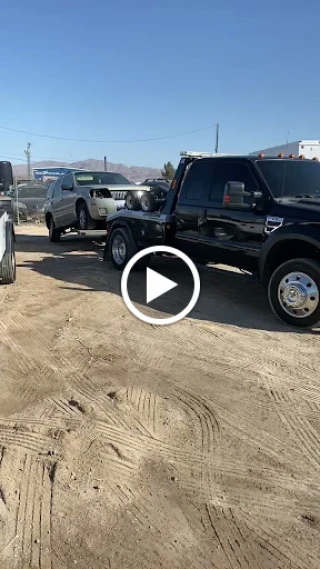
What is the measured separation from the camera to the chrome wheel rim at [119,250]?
8.61m

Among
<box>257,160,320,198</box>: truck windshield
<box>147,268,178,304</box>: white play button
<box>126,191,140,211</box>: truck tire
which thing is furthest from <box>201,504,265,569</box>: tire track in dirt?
<box>126,191,140,211</box>: truck tire

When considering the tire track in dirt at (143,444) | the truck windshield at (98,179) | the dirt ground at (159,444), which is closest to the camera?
the dirt ground at (159,444)

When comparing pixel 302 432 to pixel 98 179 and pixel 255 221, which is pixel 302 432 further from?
pixel 98 179

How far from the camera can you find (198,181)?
6.85 m

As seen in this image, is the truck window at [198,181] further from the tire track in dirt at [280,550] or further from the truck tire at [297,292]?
the tire track in dirt at [280,550]

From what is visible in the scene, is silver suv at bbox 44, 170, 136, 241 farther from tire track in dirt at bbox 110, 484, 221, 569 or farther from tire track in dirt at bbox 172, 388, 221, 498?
tire track in dirt at bbox 110, 484, 221, 569

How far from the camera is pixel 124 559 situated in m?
2.21

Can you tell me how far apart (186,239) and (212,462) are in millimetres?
4511

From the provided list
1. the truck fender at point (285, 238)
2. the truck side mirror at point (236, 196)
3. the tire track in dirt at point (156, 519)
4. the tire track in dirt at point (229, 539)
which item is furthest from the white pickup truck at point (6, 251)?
the tire track in dirt at point (229, 539)

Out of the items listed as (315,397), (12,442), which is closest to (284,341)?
(315,397)

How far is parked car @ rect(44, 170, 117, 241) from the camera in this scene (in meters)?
10.4

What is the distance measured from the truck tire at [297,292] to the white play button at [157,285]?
80.3 inches
